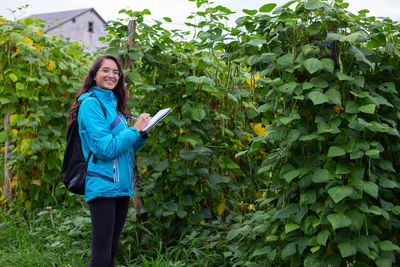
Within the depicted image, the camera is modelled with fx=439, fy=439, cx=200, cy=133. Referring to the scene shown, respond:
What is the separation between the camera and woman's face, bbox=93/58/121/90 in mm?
2537

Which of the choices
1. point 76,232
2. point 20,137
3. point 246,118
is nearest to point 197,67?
point 246,118

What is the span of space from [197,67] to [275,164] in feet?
3.76

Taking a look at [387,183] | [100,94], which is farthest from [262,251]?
[100,94]

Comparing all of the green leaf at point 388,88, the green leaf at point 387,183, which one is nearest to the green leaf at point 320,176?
the green leaf at point 387,183

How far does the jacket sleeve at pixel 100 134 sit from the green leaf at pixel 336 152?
40.0 inches

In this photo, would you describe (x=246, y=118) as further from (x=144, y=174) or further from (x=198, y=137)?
(x=144, y=174)

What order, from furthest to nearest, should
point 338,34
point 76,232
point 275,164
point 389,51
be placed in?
point 76,232
point 275,164
point 389,51
point 338,34

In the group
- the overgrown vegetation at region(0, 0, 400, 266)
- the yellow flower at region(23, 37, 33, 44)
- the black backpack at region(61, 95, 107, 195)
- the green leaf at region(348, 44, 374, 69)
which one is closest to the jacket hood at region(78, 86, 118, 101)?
the black backpack at region(61, 95, 107, 195)

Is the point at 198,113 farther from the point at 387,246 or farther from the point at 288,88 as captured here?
the point at 387,246

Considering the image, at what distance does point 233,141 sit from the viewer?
355 centimetres

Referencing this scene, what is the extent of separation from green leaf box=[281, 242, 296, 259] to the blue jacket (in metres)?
0.90

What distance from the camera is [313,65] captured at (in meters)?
2.14

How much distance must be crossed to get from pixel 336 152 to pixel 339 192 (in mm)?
197

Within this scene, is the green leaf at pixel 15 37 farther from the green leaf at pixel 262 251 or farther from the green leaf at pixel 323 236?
the green leaf at pixel 323 236
